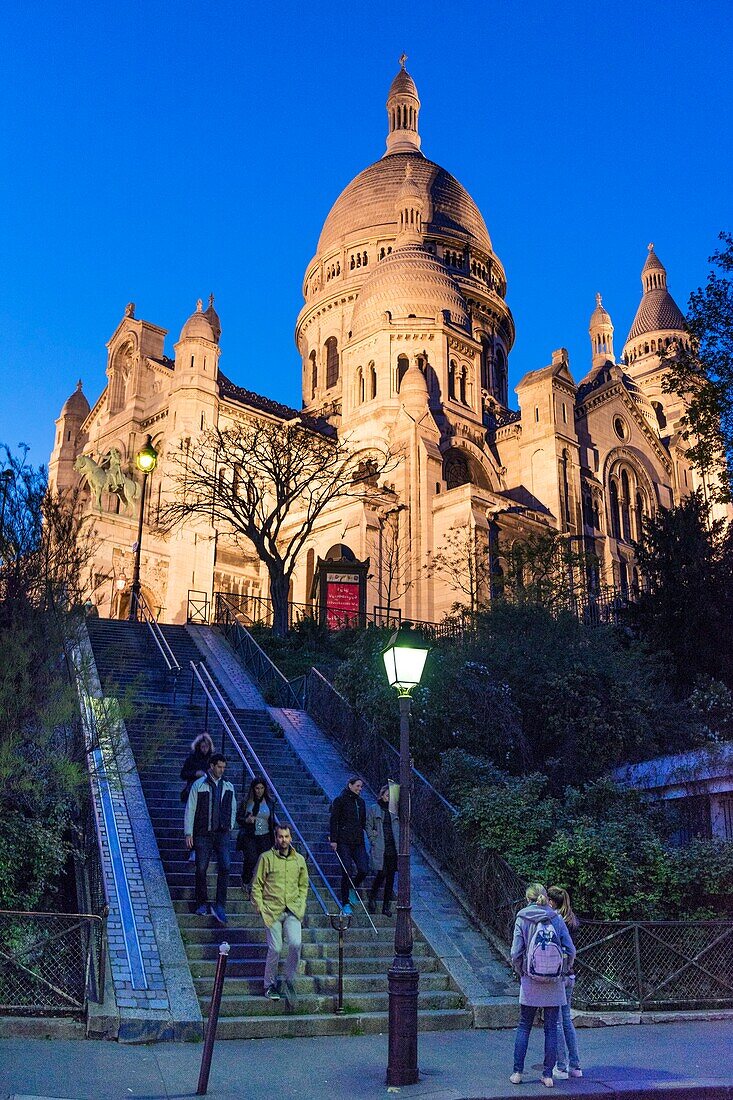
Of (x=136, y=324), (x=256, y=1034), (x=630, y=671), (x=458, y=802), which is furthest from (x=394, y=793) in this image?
(x=136, y=324)

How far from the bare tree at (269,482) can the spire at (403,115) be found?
126 feet

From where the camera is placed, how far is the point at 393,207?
235 ft

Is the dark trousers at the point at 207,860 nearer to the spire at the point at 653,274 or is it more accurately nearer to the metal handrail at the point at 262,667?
the metal handrail at the point at 262,667

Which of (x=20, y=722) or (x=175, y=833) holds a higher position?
(x=20, y=722)

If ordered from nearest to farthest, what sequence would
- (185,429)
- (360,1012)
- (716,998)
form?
(360,1012), (716,998), (185,429)

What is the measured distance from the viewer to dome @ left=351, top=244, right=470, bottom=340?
181ft

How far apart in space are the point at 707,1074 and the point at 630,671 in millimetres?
10991

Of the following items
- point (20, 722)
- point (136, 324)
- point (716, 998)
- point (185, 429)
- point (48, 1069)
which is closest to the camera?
point (48, 1069)

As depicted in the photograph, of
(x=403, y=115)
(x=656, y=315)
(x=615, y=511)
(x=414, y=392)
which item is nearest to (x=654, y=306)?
(x=656, y=315)

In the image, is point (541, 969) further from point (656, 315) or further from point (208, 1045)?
point (656, 315)

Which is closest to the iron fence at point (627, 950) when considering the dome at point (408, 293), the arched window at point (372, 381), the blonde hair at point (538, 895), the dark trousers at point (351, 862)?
the dark trousers at point (351, 862)

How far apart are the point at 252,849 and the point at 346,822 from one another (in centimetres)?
116

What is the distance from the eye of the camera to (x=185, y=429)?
151 ft

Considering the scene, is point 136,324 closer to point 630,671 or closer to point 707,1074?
point 630,671
